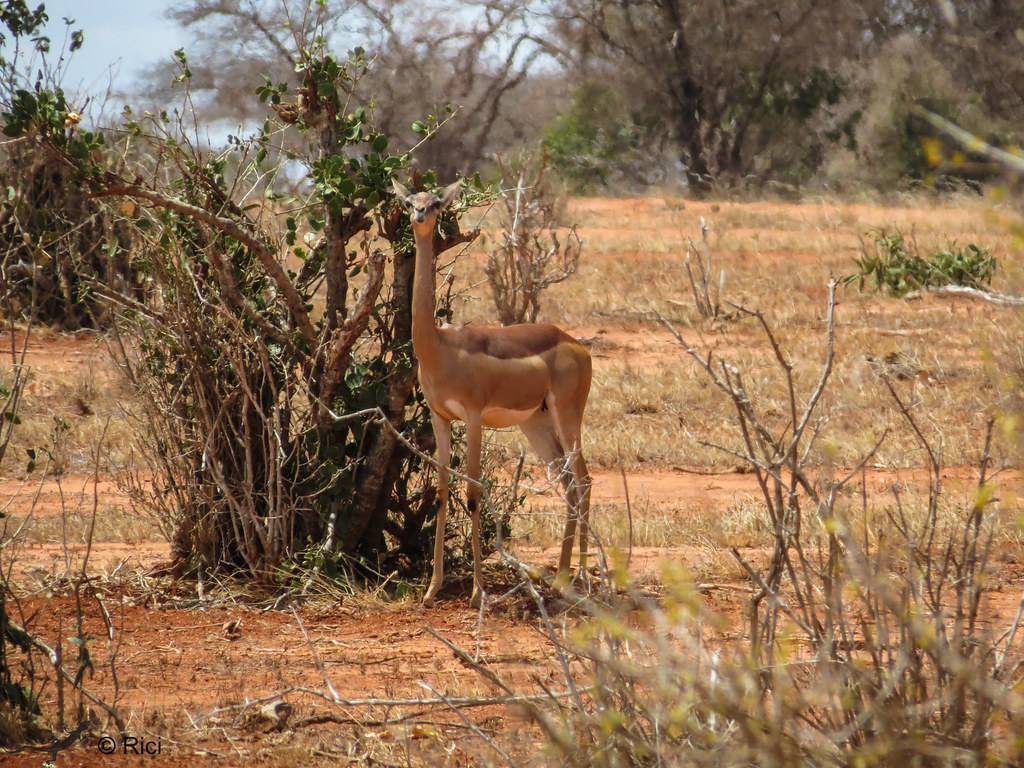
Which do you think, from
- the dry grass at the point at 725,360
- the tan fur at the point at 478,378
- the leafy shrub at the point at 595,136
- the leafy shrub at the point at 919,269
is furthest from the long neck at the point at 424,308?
the leafy shrub at the point at 595,136

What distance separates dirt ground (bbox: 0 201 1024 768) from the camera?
139 inches

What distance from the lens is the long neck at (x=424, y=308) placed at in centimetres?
512

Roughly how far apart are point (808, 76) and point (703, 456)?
908 inches

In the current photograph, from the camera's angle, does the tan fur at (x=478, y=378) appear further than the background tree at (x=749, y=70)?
No

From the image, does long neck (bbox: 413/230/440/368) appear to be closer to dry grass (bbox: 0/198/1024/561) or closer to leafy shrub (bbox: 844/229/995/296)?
dry grass (bbox: 0/198/1024/561)

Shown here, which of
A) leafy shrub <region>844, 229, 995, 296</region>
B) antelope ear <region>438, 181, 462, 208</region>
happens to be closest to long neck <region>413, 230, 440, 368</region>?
antelope ear <region>438, 181, 462, 208</region>

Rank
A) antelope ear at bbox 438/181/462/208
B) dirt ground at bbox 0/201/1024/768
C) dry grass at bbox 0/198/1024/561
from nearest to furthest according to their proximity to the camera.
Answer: dirt ground at bbox 0/201/1024/768 < antelope ear at bbox 438/181/462/208 < dry grass at bbox 0/198/1024/561

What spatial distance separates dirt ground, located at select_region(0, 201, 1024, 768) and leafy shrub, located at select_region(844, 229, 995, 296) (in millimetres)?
5505

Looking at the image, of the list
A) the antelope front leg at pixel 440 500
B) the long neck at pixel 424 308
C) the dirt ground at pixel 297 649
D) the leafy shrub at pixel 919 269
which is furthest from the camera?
the leafy shrub at pixel 919 269

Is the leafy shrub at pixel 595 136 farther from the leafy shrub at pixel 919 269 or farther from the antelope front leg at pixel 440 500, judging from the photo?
the antelope front leg at pixel 440 500

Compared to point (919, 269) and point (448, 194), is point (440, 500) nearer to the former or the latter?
point (448, 194)

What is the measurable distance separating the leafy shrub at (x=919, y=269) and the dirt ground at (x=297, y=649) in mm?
5505

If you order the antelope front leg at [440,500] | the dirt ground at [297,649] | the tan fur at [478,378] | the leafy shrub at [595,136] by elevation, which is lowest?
the dirt ground at [297,649]

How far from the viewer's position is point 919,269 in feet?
43.2
